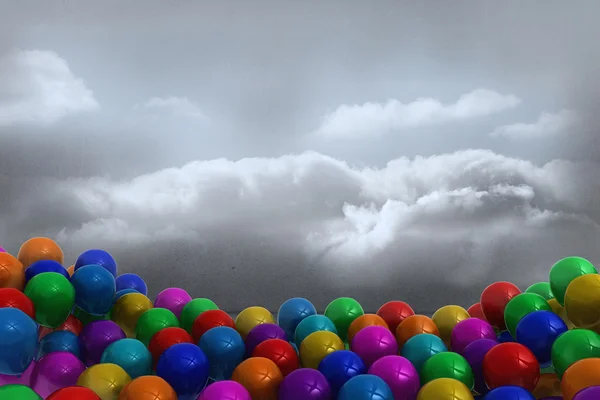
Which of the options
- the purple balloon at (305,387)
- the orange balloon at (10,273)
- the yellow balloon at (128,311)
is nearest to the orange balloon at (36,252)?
the orange balloon at (10,273)

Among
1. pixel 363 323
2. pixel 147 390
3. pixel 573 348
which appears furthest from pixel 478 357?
pixel 147 390

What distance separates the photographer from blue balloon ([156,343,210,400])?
1274 mm

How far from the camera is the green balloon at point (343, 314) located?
1643mm

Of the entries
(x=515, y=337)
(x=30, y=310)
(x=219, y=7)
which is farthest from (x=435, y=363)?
A: (x=219, y=7)

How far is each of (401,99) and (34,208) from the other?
2.12 metres

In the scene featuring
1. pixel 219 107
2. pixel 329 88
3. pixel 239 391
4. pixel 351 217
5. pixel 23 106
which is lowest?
pixel 239 391

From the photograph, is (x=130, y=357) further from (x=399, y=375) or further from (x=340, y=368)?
(x=399, y=375)

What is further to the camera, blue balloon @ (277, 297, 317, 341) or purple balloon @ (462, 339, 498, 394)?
blue balloon @ (277, 297, 317, 341)

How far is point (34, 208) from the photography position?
339 cm

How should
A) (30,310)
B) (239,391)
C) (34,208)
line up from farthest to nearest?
(34,208) → (30,310) → (239,391)

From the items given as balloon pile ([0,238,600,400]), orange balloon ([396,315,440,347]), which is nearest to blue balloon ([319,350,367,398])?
balloon pile ([0,238,600,400])

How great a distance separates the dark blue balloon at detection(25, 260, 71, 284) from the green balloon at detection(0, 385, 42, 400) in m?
0.41

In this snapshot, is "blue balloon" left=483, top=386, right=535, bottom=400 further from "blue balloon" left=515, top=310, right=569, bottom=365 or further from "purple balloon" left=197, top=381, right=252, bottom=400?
"purple balloon" left=197, top=381, right=252, bottom=400

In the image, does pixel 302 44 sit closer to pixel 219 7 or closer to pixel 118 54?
pixel 219 7
